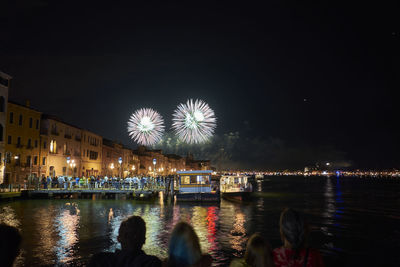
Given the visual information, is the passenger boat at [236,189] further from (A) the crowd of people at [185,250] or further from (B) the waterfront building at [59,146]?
(A) the crowd of people at [185,250]

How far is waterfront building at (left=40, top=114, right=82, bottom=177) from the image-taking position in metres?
56.1

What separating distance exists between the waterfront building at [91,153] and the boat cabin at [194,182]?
2928 centimetres

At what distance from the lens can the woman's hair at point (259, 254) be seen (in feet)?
14.5

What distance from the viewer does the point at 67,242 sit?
1941 centimetres

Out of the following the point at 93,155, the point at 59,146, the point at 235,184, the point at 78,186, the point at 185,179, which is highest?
the point at 59,146

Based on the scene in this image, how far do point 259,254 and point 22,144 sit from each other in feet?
176

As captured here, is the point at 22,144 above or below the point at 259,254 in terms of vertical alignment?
above

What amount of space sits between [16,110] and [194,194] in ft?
95.7

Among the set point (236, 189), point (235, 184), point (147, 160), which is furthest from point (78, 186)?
point (147, 160)

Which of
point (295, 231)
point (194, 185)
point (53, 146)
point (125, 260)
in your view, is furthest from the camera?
point (53, 146)

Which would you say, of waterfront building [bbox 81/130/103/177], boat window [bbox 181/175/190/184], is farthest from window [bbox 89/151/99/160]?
boat window [bbox 181/175/190/184]

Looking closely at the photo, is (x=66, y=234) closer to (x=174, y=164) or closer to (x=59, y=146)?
(x=59, y=146)

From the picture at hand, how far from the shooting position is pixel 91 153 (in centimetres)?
7312

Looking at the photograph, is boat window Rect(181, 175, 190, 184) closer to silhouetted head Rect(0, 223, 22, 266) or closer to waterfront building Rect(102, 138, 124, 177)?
waterfront building Rect(102, 138, 124, 177)
